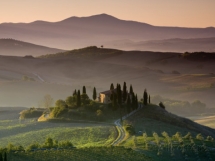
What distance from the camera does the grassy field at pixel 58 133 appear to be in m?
74.0

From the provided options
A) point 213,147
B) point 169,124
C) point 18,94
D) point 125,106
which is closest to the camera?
point 213,147

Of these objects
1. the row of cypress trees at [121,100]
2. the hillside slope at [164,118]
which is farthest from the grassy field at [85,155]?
the row of cypress trees at [121,100]

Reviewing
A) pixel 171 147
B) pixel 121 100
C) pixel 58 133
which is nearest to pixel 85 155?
pixel 171 147

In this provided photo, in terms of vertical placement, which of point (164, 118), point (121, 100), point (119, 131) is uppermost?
point (121, 100)

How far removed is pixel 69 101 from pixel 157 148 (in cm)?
4077

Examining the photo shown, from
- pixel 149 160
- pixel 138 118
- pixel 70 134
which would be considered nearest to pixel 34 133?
pixel 70 134

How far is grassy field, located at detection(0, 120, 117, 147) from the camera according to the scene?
74.0 meters

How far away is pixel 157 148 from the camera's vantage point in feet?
209

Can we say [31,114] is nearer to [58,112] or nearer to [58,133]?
[58,112]

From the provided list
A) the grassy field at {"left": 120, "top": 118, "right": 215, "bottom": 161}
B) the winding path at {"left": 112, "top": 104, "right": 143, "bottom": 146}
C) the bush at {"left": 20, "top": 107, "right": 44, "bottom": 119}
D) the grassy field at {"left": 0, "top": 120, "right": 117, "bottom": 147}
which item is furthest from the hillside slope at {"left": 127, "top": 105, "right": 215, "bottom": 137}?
the bush at {"left": 20, "top": 107, "right": 44, "bottom": 119}

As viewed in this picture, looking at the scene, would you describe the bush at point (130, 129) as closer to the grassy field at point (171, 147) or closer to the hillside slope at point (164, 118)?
the grassy field at point (171, 147)

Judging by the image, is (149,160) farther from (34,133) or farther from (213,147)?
(34,133)

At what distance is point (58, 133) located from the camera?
80.6 metres

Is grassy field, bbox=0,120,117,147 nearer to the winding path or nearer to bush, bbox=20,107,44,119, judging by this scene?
the winding path
